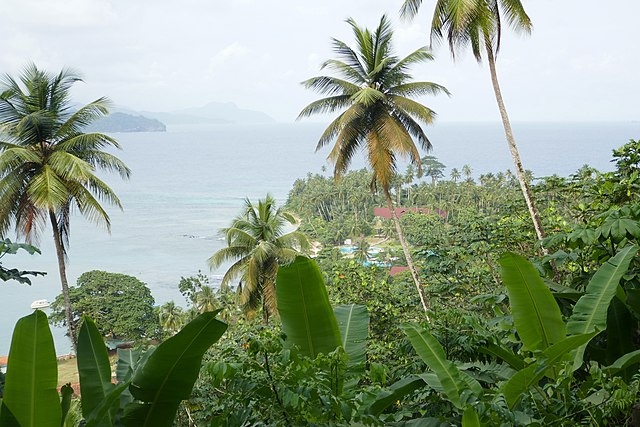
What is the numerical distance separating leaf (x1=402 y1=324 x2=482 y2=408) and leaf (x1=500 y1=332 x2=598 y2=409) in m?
0.11

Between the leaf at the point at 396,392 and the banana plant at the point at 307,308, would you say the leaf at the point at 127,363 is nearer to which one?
the banana plant at the point at 307,308

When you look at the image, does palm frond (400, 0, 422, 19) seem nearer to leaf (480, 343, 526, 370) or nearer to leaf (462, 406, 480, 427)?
leaf (480, 343, 526, 370)

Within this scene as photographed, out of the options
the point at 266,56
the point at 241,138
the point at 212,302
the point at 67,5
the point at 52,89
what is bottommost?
the point at 212,302

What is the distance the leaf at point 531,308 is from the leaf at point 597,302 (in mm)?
70

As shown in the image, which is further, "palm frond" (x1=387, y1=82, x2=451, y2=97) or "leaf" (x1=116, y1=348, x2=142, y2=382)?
"palm frond" (x1=387, y1=82, x2=451, y2=97)

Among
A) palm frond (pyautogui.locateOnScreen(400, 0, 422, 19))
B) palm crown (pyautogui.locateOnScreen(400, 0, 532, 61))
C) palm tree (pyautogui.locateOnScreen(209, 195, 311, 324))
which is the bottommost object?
palm tree (pyautogui.locateOnScreen(209, 195, 311, 324))

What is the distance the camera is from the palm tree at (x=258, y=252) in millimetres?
13195

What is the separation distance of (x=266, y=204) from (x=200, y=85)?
364 ft

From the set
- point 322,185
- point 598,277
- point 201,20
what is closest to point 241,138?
point 201,20

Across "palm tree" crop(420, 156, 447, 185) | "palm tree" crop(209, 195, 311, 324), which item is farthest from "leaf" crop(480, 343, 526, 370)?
"palm tree" crop(420, 156, 447, 185)

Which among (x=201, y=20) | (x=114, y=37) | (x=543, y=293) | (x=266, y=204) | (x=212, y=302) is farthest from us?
(x=201, y=20)

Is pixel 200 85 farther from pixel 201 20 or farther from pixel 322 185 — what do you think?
pixel 322 185

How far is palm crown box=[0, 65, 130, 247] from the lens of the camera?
11.7 meters

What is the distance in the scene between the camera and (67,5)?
2103 cm
